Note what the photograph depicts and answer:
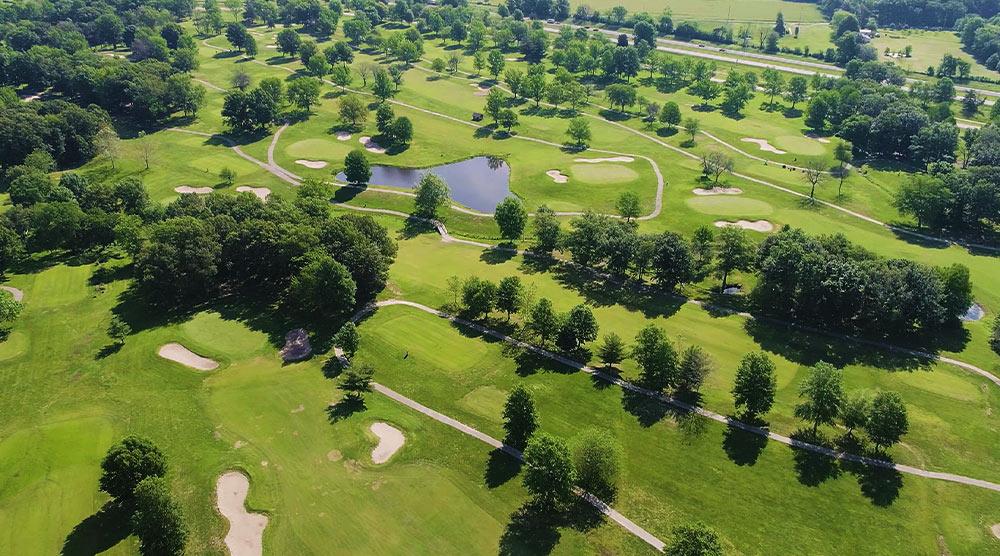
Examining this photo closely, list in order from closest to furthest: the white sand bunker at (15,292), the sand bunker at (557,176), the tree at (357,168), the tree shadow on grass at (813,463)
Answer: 1. the tree shadow on grass at (813,463)
2. the white sand bunker at (15,292)
3. the tree at (357,168)
4. the sand bunker at (557,176)

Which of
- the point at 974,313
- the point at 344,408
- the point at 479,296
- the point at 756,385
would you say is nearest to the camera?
the point at 756,385

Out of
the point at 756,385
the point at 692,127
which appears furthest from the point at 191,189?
the point at 692,127

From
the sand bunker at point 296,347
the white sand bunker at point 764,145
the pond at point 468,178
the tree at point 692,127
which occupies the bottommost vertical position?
the sand bunker at point 296,347

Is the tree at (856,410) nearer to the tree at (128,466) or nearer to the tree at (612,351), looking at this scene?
the tree at (612,351)

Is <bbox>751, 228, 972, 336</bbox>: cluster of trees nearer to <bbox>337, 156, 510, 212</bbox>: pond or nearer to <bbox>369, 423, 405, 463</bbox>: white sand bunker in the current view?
<bbox>369, 423, 405, 463</bbox>: white sand bunker

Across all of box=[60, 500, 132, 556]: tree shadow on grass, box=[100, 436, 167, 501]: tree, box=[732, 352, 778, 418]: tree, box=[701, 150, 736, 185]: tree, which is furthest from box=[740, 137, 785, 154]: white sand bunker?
box=[60, 500, 132, 556]: tree shadow on grass

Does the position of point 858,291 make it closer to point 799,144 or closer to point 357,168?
point 799,144

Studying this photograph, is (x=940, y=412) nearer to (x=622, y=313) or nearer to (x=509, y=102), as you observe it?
(x=622, y=313)

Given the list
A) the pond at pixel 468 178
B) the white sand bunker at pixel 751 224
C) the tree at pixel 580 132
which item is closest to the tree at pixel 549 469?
the white sand bunker at pixel 751 224
